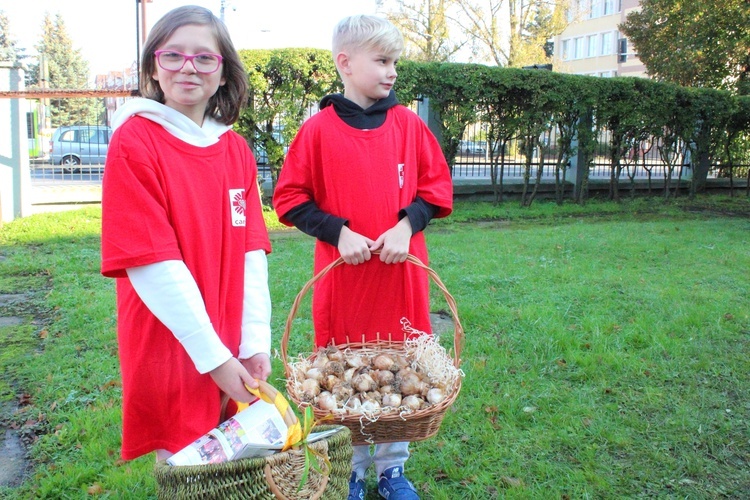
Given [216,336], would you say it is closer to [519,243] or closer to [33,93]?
[519,243]

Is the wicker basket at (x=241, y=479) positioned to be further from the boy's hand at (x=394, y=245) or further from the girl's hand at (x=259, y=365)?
the boy's hand at (x=394, y=245)

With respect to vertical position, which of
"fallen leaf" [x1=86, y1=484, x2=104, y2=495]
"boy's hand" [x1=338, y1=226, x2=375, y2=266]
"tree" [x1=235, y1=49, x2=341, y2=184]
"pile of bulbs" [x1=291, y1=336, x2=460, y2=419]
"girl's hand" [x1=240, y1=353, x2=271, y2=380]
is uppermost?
"tree" [x1=235, y1=49, x2=341, y2=184]

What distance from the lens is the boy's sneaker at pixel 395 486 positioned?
262cm

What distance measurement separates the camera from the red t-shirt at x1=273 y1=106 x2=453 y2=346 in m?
2.51

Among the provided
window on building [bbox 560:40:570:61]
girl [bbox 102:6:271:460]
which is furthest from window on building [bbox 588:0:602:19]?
girl [bbox 102:6:271:460]

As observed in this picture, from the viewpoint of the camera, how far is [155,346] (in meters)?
1.76

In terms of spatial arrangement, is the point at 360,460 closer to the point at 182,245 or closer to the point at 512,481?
the point at 512,481

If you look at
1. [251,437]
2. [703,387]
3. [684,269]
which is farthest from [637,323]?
[251,437]

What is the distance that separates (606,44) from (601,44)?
0.71 metres

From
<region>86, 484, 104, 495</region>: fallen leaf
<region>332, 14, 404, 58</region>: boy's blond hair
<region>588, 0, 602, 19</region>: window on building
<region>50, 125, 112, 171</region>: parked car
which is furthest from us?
<region>588, 0, 602, 19</region>: window on building

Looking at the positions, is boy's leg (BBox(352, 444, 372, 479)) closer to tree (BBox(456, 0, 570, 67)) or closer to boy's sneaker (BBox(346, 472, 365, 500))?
boy's sneaker (BBox(346, 472, 365, 500))

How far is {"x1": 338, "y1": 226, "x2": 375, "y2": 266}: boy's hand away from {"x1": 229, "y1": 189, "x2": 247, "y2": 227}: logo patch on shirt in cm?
52

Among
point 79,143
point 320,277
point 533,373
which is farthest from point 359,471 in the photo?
point 79,143

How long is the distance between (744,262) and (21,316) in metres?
7.06
